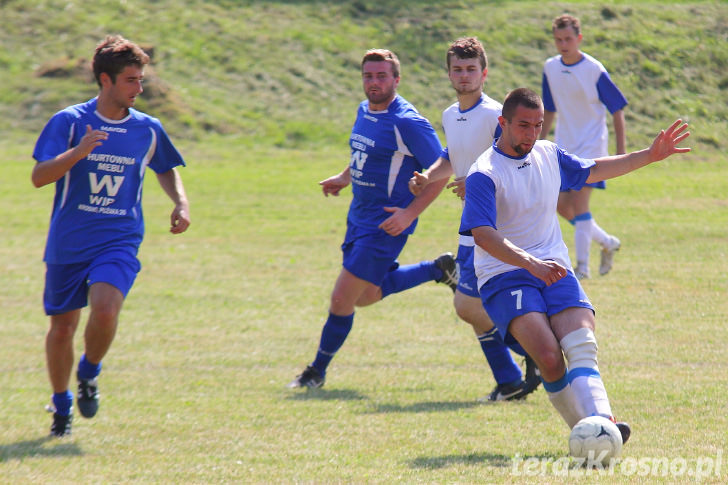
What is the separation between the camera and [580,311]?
502cm

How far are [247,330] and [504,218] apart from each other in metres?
4.36

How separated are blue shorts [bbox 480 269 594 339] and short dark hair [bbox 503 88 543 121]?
0.79 m

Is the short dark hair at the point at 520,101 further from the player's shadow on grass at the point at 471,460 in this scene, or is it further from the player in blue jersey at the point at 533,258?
the player's shadow on grass at the point at 471,460

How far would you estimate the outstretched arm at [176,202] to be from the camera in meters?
6.27

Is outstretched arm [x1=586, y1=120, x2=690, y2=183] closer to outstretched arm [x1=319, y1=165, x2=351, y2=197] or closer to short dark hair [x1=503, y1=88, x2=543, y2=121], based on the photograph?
short dark hair [x1=503, y1=88, x2=543, y2=121]

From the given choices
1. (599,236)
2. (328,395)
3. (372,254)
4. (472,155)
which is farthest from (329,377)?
(599,236)

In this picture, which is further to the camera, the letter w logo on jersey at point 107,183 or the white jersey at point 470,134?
the white jersey at point 470,134

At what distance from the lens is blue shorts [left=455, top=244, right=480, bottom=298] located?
645cm

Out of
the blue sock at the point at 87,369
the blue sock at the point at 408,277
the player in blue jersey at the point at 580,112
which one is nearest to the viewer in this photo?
the blue sock at the point at 87,369

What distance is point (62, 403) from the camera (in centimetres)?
604

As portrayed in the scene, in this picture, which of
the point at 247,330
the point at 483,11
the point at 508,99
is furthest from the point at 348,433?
the point at 483,11

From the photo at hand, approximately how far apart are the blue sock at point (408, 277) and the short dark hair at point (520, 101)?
2855 millimetres

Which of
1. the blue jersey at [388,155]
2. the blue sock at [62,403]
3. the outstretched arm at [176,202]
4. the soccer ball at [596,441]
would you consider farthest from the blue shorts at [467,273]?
the blue sock at [62,403]

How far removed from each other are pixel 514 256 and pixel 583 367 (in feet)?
2.04
